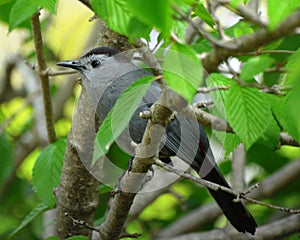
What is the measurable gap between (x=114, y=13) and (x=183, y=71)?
273 millimetres

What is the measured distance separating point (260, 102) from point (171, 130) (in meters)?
1.10

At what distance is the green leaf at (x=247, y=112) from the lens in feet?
5.98

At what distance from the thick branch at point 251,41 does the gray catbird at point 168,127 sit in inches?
Result: 50.6

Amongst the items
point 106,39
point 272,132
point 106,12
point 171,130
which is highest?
point 106,12

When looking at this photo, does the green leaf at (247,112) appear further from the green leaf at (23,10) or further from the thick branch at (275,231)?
the thick branch at (275,231)

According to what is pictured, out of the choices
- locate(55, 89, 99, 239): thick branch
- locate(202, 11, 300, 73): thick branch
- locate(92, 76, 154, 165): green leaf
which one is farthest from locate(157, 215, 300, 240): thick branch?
locate(202, 11, 300, 73): thick branch

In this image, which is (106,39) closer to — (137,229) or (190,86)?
(190,86)

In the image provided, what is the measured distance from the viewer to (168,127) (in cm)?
291

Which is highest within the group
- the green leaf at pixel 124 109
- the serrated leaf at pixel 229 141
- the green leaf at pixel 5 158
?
the green leaf at pixel 124 109

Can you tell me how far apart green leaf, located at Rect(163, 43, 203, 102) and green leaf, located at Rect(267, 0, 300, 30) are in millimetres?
286

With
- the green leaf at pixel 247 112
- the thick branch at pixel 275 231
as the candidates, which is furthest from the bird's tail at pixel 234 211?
the green leaf at pixel 247 112

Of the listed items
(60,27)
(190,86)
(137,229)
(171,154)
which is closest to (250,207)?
(137,229)

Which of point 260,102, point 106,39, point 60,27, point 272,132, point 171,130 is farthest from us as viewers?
point 60,27

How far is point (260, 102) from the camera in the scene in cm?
187
